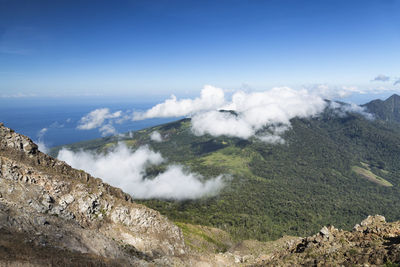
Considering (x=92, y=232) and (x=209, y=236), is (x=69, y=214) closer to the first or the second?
(x=92, y=232)

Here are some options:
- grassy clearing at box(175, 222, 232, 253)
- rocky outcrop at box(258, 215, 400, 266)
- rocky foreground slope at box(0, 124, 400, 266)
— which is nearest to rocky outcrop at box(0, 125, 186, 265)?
rocky foreground slope at box(0, 124, 400, 266)

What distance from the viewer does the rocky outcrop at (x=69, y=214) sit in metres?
40.3

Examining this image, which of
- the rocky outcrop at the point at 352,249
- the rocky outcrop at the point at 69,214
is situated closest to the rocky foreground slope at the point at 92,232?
the rocky outcrop at the point at 69,214

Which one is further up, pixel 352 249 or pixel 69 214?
pixel 352 249

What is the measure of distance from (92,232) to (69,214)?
7.51m

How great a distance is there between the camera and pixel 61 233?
1681 inches

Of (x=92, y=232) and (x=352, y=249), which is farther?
(x=92, y=232)

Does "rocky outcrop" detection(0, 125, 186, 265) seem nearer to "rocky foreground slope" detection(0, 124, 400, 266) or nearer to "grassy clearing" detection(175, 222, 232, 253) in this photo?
"rocky foreground slope" detection(0, 124, 400, 266)

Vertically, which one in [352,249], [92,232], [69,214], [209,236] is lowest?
[209,236]

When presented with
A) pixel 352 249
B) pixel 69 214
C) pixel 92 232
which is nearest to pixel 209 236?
pixel 92 232

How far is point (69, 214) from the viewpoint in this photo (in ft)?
169

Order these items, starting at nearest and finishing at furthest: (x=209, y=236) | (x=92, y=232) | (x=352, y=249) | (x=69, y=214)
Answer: (x=352, y=249) < (x=92, y=232) < (x=69, y=214) < (x=209, y=236)

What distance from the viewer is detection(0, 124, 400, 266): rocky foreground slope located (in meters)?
31.7

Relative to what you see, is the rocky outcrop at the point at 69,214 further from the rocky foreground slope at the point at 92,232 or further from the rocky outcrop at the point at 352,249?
the rocky outcrop at the point at 352,249
